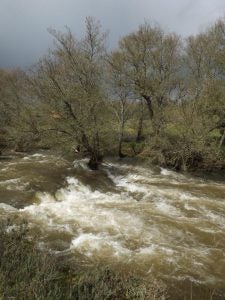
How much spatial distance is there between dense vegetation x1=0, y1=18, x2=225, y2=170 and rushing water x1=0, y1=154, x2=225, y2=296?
213 cm

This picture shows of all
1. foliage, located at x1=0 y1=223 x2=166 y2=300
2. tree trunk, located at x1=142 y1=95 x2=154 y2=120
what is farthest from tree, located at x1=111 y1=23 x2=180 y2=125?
foliage, located at x1=0 y1=223 x2=166 y2=300

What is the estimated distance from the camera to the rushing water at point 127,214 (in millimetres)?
10016

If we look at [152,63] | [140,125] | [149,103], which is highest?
[152,63]

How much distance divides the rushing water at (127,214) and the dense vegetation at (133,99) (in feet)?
7.00

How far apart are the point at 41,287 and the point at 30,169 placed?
16.0 m

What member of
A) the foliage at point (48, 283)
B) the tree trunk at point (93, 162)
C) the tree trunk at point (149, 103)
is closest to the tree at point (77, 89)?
the tree trunk at point (93, 162)

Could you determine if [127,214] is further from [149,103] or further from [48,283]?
[149,103]

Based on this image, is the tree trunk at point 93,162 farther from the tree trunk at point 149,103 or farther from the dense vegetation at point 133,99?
the tree trunk at point 149,103

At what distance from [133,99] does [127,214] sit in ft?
53.3

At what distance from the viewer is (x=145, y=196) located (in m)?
17.1

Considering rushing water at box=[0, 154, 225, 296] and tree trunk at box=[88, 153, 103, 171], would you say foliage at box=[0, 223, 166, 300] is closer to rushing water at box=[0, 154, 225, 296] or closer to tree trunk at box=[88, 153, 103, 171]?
rushing water at box=[0, 154, 225, 296]

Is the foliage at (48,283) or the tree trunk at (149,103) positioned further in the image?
the tree trunk at (149,103)

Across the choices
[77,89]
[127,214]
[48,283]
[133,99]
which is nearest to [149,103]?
[133,99]

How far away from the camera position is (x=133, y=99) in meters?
28.6
